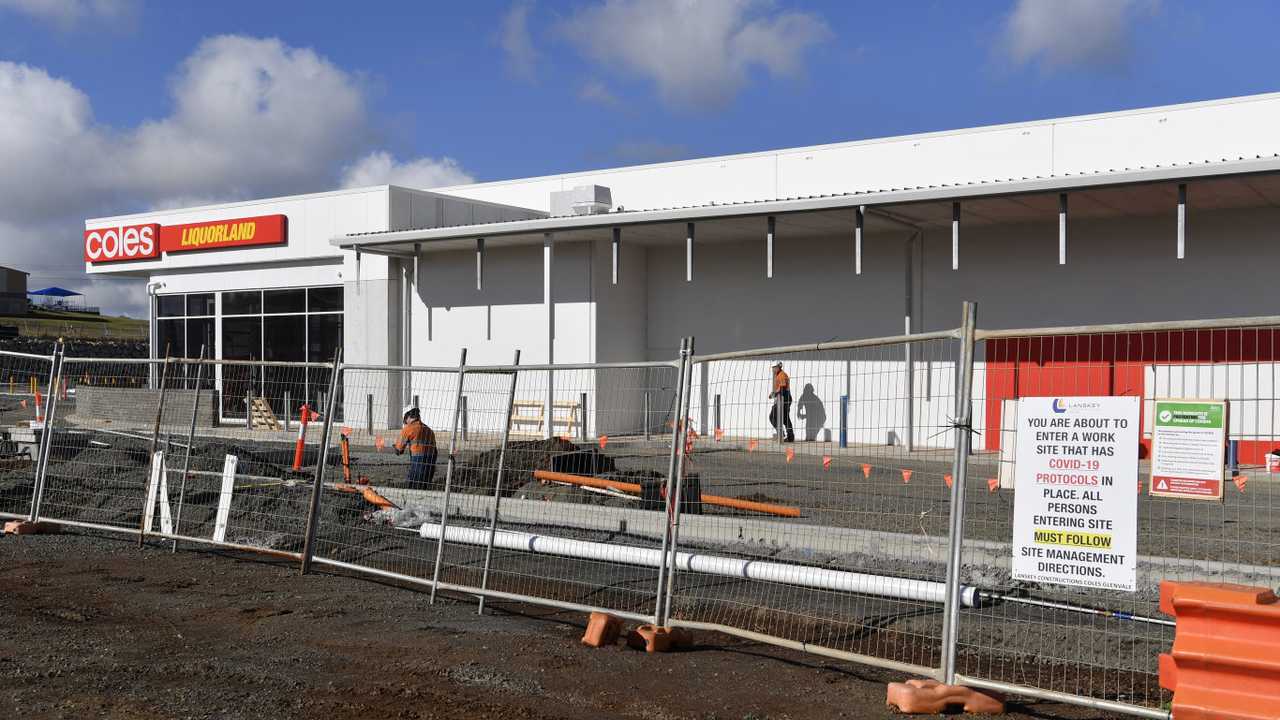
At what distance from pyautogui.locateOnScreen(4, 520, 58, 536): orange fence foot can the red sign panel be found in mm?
18600

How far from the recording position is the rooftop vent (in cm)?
2880

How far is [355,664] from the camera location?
23.6 ft

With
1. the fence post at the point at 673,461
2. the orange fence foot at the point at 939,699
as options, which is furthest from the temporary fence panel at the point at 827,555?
the orange fence foot at the point at 939,699

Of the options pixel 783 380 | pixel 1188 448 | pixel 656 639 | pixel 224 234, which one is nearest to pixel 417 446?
pixel 783 380

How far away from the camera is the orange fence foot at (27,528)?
12336mm

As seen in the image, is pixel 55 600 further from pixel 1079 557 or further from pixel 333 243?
pixel 333 243

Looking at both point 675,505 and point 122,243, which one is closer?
point 675,505

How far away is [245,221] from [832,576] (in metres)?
25.9

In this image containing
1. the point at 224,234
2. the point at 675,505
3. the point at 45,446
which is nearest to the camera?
the point at 675,505

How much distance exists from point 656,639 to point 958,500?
242cm

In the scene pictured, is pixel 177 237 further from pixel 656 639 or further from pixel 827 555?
pixel 656 639

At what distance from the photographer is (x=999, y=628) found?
326 inches

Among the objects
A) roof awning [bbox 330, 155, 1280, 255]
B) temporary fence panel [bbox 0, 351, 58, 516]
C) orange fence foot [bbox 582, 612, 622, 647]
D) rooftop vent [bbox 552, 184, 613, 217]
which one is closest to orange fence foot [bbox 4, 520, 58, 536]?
temporary fence panel [bbox 0, 351, 58, 516]

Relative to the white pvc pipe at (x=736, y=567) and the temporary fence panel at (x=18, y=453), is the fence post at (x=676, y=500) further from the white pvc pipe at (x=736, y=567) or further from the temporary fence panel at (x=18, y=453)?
the temporary fence panel at (x=18, y=453)
